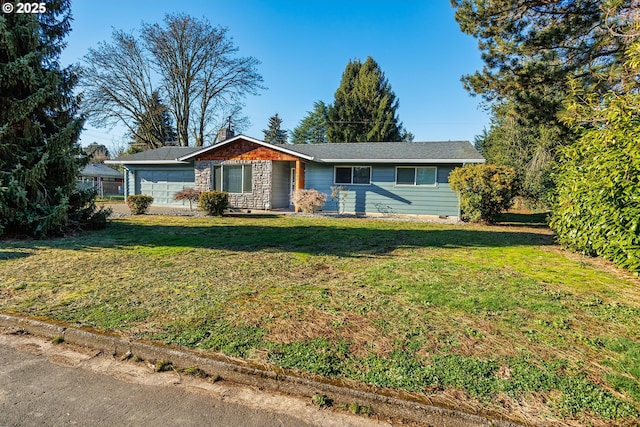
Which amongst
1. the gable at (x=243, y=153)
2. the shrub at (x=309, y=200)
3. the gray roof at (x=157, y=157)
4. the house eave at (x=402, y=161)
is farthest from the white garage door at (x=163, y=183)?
the house eave at (x=402, y=161)

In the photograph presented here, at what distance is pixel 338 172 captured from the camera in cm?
1539

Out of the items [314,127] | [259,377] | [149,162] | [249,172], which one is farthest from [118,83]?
[259,377]

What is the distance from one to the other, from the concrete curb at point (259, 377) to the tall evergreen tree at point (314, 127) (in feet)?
123

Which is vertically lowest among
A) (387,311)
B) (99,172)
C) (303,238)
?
(387,311)

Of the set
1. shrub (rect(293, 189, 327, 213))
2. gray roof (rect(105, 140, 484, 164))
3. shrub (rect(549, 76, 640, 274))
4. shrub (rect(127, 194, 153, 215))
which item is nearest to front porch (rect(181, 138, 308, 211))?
gray roof (rect(105, 140, 484, 164))

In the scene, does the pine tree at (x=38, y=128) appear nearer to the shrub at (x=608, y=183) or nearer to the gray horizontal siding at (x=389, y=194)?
the gray horizontal siding at (x=389, y=194)

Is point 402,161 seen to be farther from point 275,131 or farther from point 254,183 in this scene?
point 275,131

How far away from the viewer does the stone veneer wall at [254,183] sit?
15.5 m

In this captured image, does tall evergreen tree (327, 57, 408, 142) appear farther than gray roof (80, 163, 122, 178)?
No

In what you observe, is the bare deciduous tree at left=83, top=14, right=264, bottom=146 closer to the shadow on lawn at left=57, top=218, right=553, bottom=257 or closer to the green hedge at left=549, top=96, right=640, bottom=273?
the shadow on lawn at left=57, top=218, right=553, bottom=257

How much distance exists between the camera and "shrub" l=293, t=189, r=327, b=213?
14.0 meters

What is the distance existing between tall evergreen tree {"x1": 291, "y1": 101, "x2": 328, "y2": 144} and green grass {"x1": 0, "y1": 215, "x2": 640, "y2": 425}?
1362 inches

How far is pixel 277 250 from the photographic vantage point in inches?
263

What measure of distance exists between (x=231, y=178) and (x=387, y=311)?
13.9 metres
